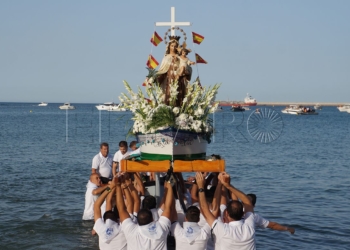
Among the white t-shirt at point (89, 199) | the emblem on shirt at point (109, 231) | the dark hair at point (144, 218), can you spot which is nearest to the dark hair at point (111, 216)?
the emblem on shirt at point (109, 231)

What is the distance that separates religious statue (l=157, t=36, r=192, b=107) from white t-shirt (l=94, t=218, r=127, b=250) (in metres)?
3.21

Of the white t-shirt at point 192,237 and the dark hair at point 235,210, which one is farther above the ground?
the dark hair at point 235,210

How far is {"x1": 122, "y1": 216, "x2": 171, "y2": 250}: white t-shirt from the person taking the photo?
895 centimetres

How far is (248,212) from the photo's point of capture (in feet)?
31.0

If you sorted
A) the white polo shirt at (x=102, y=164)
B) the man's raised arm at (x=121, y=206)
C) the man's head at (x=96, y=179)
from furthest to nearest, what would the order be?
1. the white polo shirt at (x=102, y=164)
2. the man's head at (x=96, y=179)
3. the man's raised arm at (x=121, y=206)

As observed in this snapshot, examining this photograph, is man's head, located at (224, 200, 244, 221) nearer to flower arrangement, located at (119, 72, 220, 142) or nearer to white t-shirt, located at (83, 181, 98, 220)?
flower arrangement, located at (119, 72, 220, 142)

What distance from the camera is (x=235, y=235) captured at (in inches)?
346

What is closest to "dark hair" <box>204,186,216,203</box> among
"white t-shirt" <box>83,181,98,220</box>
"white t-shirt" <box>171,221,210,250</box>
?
"white t-shirt" <box>171,221,210,250</box>

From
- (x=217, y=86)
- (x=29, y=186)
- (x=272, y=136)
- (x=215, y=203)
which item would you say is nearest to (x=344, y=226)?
(x=217, y=86)

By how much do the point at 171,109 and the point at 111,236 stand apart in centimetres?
300

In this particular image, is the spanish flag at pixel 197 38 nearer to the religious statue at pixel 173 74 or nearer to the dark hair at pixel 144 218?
the religious statue at pixel 173 74

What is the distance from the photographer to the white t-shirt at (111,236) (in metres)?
9.48

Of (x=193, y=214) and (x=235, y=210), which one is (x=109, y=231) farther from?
(x=235, y=210)

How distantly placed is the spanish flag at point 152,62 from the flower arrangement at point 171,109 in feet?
1.75
